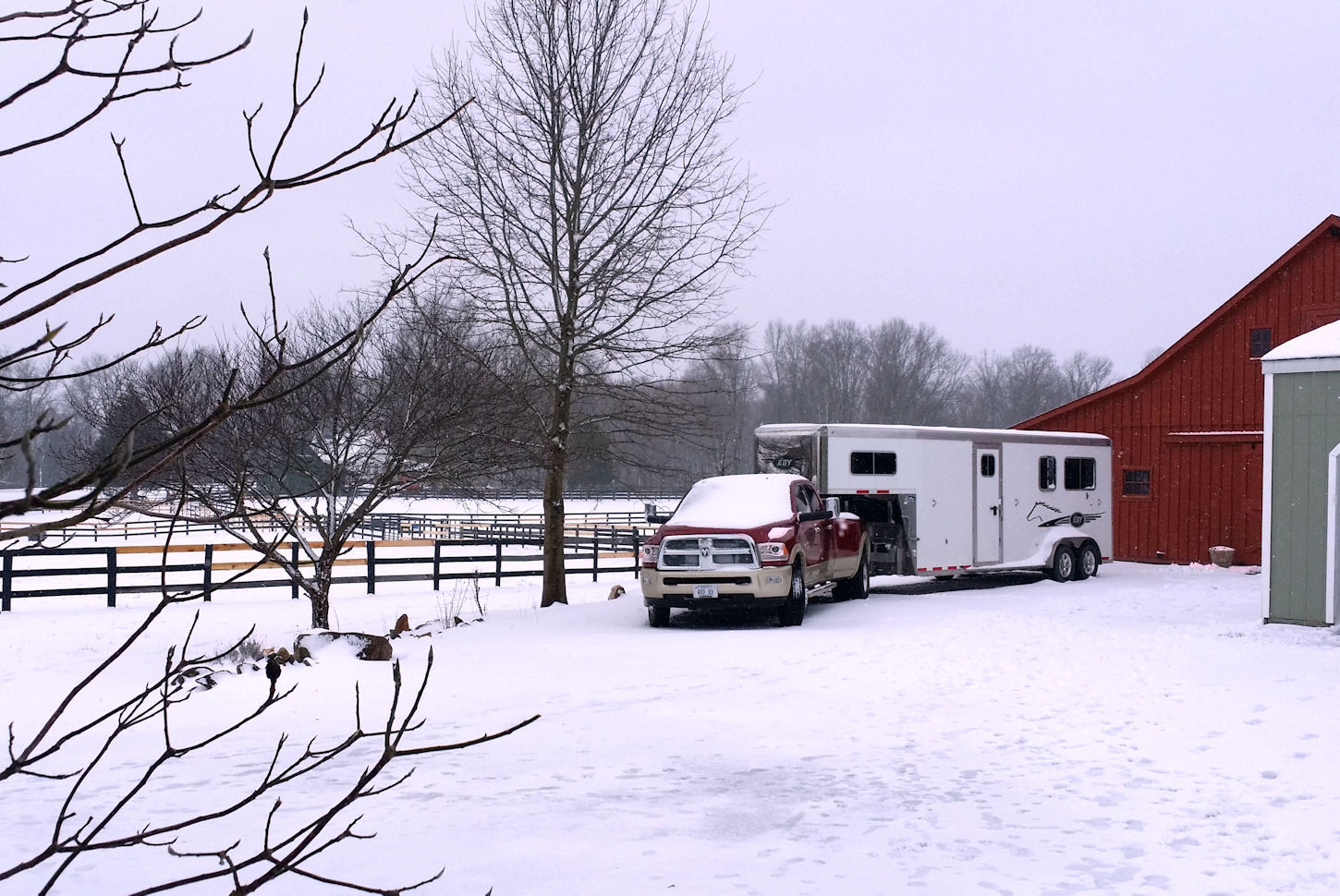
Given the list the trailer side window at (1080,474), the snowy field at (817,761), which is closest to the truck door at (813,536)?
the snowy field at (817,761)

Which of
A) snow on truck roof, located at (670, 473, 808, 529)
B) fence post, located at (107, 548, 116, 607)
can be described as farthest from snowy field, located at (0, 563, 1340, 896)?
fence post, located at (107, 548, 116, 607)

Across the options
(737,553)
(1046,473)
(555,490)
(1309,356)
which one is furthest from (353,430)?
(1046,473)

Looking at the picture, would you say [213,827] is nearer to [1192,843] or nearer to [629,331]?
[1192,843]

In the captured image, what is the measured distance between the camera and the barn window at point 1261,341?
26625 millimetres

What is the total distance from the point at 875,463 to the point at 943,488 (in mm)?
1337

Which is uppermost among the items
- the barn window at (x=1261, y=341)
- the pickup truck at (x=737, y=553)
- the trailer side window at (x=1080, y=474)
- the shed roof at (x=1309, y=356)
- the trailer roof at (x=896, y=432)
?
the barn window at (x=1261, y=341)

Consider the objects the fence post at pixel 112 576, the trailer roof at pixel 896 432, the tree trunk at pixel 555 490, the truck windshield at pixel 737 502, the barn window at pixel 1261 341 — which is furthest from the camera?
the barn window at pixel 1261 341

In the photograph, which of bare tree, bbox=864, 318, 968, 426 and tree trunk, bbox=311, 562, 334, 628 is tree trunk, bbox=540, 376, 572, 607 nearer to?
tree trunk, bbox=311, 562, 334, 628

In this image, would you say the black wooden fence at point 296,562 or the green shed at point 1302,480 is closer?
the green shed at point 1302,480

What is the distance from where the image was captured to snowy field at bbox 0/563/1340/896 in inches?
243

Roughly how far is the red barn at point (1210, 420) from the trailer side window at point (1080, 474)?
3.87 meters

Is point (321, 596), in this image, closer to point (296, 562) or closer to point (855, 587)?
point (296, 562)

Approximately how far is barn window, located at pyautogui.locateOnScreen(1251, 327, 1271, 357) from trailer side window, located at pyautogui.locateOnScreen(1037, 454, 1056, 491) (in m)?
6.39

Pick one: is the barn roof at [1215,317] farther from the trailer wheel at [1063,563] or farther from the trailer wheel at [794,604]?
the trailer wheel at [794,604]
